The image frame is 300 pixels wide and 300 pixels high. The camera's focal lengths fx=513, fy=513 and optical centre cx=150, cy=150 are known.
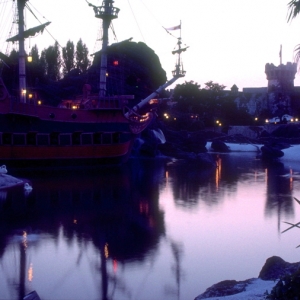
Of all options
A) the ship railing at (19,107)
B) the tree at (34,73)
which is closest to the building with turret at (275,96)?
the tree at (34,73)

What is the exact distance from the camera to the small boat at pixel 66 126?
967 inches

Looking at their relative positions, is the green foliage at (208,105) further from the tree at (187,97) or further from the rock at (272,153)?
the rock at (272,153)

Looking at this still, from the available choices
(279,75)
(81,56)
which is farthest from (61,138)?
(279,75)

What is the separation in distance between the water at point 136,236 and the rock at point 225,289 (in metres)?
0.60

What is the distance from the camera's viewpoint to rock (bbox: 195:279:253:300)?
7.01 m

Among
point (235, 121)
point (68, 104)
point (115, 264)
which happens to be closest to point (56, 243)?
point (115, 264)

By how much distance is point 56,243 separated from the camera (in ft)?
34.9

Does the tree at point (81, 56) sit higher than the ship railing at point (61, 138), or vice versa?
the tree at point (81, 56)

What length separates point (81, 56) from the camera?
61.3 metres

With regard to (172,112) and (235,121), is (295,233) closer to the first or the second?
(172,112)

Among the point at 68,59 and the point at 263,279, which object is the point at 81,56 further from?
the point at 263,279

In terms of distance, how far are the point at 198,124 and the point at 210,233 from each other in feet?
154

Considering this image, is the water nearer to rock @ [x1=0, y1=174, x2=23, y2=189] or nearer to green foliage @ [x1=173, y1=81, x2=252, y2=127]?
rock @ [x1=0, y1=174, x2=23, y2=189]

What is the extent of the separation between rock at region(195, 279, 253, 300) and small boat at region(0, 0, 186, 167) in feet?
61.3
